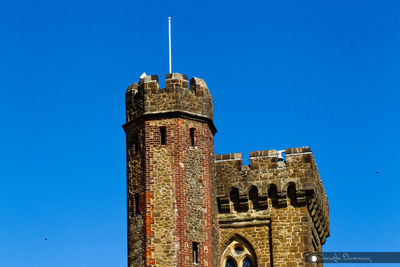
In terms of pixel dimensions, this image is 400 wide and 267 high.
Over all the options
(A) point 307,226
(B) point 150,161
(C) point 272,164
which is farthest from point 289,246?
(B) point 150,161

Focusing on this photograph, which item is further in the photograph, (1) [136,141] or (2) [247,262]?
(2) [247,262]

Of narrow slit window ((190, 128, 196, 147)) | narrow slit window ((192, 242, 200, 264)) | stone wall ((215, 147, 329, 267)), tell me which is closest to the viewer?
narrow slit window ((192, 242, 200, 264))

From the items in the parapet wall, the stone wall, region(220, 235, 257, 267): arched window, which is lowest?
region(220, 235, 257, 267): arched window

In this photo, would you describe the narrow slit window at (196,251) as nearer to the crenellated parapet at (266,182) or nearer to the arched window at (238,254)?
the arched window at (238,254)

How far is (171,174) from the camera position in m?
39.4

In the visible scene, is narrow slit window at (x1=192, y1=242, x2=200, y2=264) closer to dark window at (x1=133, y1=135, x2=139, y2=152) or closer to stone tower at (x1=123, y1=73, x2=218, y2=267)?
stone tower at (x1=123, y1=73, x2=218, y2=267)

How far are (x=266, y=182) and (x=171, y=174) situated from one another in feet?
16.4

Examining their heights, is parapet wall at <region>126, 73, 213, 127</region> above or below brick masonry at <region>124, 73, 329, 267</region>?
above

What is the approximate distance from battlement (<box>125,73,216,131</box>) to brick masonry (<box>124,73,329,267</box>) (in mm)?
43

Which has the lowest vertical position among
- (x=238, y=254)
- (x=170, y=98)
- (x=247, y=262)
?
(x=247, y=262)

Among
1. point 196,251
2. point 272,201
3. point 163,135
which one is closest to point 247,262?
point 272,201

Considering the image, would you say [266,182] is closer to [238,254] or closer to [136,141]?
[238,254]

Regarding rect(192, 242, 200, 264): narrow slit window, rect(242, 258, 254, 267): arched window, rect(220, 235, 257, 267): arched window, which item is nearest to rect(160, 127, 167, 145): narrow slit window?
rect(192, 242, 200, 264): narrow slit window

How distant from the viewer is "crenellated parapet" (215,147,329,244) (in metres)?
41.8
